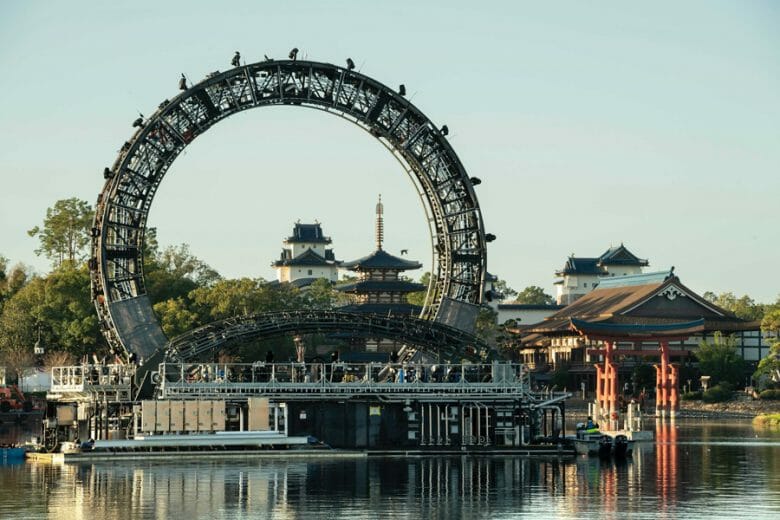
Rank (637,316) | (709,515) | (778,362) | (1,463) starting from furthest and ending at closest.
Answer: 1. (637,316)
2. (778,362)
3. (1,463)
4. (709,515)

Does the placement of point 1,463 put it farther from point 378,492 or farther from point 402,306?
point 402,306

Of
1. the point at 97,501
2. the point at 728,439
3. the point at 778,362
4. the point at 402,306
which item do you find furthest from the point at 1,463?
the point at 778,362

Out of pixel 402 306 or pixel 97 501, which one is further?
pixel 402 306

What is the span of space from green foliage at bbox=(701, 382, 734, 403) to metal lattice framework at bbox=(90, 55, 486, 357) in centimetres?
6654

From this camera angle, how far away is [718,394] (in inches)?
6220

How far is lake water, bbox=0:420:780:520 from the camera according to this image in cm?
6078

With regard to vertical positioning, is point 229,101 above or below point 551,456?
above

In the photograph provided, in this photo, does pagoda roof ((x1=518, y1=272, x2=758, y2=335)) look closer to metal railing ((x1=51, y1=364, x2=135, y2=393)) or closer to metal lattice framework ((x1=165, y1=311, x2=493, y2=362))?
metal lattice framework ((x1=165, y1=311, x2=493, y2=362))

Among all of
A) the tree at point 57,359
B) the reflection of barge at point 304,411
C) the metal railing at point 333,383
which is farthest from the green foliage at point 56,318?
the metal railing at point 333,383

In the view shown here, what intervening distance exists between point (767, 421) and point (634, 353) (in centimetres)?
1967

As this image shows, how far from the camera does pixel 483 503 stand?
63.5 meters

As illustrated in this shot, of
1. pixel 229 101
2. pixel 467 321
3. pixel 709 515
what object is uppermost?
pixel 229 101

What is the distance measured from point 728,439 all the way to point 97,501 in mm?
55819

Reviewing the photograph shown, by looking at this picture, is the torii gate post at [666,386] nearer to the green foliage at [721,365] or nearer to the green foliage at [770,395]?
the green foliage at [770,395]
